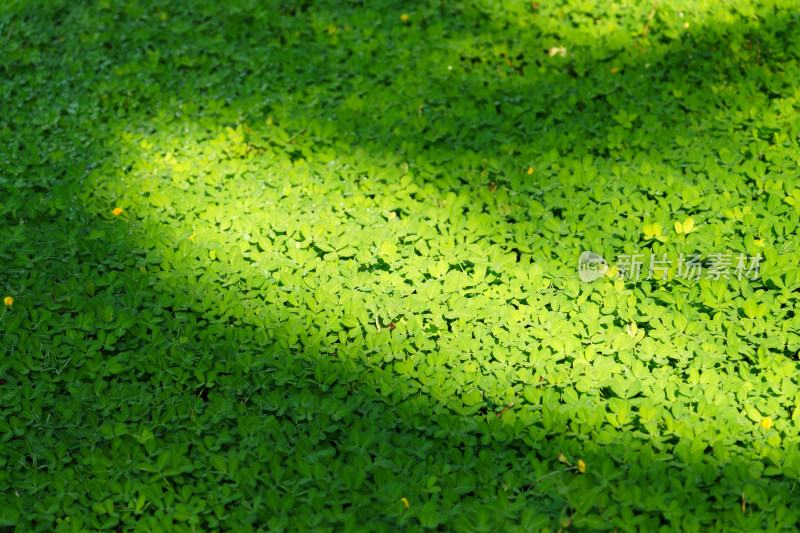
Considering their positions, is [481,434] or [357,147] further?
[357,147]

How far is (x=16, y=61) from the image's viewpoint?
15.3ft

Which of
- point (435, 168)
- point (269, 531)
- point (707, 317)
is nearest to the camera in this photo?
point (269, 531)

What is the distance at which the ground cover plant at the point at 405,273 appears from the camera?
7.47 ft

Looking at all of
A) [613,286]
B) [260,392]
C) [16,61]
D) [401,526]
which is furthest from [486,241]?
[16,61]

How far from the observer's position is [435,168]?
3.63m

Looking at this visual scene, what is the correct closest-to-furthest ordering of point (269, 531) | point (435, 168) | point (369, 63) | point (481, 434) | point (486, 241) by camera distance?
point (269, 531)
point (481, 434)
point (486, 241)
point (435, 168)
point (369, 63)

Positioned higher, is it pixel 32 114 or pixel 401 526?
pixel 32 114

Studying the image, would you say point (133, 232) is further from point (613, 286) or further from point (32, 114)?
point (613, 286)

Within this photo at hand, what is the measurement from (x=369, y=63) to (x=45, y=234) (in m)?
2.19

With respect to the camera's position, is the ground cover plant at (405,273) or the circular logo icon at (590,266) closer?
the ground cover plant at (405,273)

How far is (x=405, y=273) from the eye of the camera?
3.03 m

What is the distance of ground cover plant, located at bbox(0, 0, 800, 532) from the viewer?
7.47 feet

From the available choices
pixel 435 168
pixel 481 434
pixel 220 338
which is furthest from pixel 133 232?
pixel 481 434

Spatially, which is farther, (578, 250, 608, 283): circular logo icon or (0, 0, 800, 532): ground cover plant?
(578, 250, 608, 283): circular logo icon
